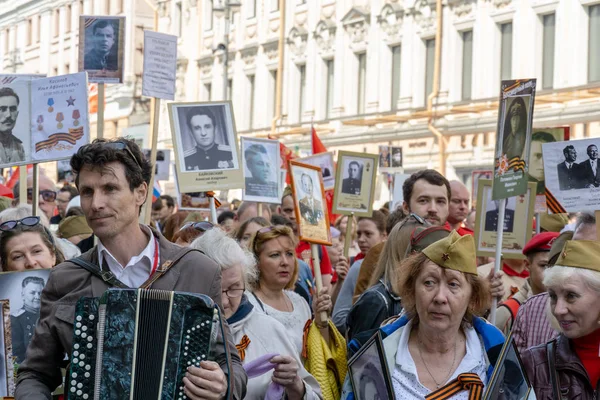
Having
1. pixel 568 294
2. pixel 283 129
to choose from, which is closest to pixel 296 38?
pixel 283 129

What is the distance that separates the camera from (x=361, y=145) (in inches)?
1297

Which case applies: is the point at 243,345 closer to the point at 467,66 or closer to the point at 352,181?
the point at 352,181

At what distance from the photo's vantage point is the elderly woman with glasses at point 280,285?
604 centimetres

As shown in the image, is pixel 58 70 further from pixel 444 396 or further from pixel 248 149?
pixel 444 396

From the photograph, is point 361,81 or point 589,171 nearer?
point 589,171

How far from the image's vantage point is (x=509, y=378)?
14.4ft

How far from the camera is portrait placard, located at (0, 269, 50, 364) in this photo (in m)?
5.11

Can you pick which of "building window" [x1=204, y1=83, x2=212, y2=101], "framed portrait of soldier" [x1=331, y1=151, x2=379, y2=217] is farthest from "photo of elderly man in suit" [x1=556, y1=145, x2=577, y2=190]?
"building window" [x1=204, y1=83, x2=212, y2=101]

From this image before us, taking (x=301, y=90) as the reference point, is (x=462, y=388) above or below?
below

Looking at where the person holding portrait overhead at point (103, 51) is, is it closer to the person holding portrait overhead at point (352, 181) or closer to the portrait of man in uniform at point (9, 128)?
the portrait of man in uniform at point (9, 128)

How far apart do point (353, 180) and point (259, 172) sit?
4.25ft

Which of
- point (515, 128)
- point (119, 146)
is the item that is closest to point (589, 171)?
point (515, 128)

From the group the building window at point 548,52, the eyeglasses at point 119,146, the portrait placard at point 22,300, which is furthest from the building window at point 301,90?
the eyeglasses at point 119,146

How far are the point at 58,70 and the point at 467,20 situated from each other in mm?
28585
